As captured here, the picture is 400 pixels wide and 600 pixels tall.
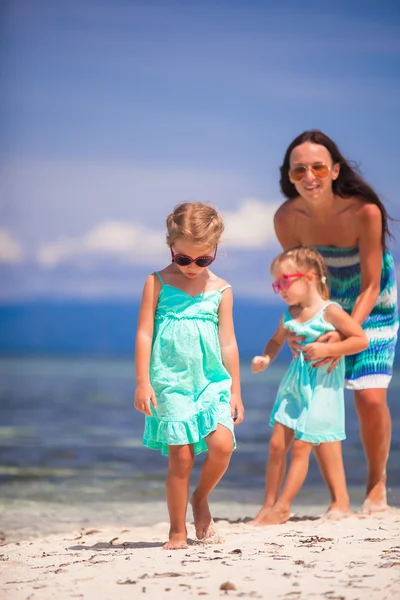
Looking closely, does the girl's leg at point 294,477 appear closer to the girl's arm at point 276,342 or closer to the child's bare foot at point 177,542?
the girl's arm at point 276,342

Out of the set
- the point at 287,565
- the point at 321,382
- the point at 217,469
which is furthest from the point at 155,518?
the point at 287,565

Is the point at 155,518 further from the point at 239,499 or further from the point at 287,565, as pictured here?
the point at 287,565

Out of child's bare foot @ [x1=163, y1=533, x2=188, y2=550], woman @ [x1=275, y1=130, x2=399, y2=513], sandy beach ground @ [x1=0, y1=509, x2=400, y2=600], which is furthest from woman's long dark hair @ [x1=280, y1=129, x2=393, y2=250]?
child's bare foot @ [x1=163, y1=533, x2=188, y2=550]

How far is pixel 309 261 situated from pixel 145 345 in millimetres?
1156

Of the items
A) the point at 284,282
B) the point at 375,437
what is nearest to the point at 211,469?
the point at 284,282

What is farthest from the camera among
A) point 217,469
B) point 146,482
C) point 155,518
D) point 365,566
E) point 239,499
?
point 146,482

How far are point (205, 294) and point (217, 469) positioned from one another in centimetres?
76

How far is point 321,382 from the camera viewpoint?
182 inches

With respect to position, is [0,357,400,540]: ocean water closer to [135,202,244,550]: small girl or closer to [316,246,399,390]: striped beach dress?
[316,246,399,390]: striped beach dress

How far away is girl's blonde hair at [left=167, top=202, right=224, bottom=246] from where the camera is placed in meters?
3.87

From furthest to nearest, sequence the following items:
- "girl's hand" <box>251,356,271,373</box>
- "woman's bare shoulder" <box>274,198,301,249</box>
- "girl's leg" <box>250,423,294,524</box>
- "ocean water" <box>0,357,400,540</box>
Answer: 1. "ocean water" <box>0,357,400,540</box>
2. "woman's bare shoulder" <box>274,198,301,249</box>
3. "girl's leg" <box>250,423,294,524</box>
4. "girl's hand" <box>251,356,271,373</box>

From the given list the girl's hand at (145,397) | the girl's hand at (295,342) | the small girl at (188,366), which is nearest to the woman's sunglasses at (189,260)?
the small girl at (188,366)

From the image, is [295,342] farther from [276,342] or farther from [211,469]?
[211,469]

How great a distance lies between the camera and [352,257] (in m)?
4.97
